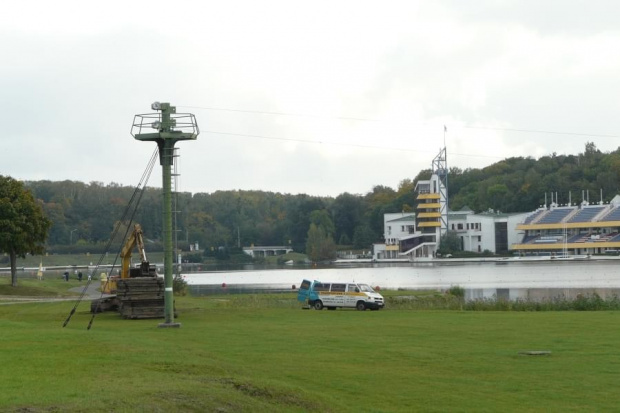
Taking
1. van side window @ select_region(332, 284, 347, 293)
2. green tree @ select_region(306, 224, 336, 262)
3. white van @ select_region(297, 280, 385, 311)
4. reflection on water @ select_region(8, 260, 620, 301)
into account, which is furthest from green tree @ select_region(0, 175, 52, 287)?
green tree @ select_region(306, 224, 336, 262)

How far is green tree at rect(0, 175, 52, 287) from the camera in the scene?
216 feet

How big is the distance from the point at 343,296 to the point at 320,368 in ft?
86.2

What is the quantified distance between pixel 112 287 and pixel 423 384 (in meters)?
36.5

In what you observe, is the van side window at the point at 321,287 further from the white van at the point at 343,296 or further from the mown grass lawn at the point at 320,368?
the mown grass lawn at the point at 320,368

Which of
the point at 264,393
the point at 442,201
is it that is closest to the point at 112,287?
the point at 264,393

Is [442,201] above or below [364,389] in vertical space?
above

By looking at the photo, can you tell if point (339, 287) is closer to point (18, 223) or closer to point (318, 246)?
point (18, 223)

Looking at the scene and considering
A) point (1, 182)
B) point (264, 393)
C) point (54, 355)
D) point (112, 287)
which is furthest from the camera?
point (1, 182)

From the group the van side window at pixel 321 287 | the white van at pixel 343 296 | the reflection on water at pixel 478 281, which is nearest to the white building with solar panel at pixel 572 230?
the reflection on water at pixel 478 281

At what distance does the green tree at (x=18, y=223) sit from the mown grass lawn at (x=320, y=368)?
123ft

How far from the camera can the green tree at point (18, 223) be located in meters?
65.8

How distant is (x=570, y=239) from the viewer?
178375 mm

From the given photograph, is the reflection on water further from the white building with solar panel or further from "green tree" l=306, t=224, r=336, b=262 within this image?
"green tree" l=306, t=224, r=336, b=262

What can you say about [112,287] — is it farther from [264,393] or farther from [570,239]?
[570,239]
